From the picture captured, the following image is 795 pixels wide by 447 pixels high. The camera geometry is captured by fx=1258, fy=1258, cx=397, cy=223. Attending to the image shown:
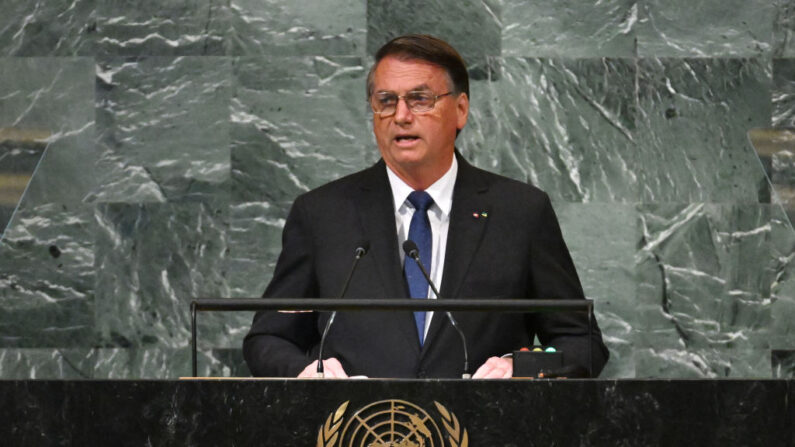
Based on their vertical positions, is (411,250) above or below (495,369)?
above

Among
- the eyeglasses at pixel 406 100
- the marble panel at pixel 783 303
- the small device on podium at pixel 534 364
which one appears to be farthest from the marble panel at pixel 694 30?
→ the small device on podium at pixel 534 364

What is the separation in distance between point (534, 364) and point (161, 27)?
317 cm

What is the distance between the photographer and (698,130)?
549 centimetres

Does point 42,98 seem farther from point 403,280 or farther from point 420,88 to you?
point 403,280

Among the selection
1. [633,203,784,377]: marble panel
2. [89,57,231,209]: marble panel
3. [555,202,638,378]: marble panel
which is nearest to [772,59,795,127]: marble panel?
[633,203,784,377]: marble panel

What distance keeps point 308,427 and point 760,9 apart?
3.68 meters

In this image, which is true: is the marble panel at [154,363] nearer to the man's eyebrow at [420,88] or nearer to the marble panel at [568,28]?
the marble panel at [568,28]

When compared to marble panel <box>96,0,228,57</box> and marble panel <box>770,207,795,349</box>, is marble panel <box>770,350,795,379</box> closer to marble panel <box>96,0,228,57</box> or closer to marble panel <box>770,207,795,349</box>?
marble panel <box>770,207,795,349</box>

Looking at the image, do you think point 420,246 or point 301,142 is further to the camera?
point 301,142

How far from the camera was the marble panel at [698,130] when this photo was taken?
549 cm

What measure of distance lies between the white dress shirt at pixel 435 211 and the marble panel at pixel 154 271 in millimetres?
1746

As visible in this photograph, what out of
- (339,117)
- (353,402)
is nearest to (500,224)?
(353,402)

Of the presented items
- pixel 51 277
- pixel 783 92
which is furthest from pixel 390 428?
pixel 783 92

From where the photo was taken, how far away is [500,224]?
3.88 metres
